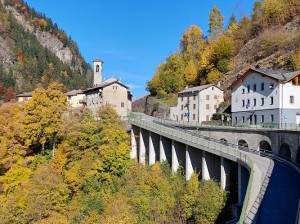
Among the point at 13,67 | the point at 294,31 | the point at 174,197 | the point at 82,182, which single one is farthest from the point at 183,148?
the point at 13,67

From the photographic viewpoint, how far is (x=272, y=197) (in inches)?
730

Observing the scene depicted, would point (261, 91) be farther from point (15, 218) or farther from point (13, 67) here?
point (13, 67)

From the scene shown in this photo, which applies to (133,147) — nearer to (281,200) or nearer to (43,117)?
(43,117)

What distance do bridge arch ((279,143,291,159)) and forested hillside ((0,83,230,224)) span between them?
7.70 metres

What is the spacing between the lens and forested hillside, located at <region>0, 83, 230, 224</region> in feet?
95.0

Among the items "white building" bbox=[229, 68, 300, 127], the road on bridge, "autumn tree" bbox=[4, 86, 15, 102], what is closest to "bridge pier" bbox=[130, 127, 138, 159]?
"white building" bbox=[229, 68, 300, 127]

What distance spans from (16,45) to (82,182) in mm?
144851

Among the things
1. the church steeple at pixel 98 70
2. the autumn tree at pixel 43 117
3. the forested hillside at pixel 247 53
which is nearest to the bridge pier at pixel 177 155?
the autumn tree at pixel 43 117

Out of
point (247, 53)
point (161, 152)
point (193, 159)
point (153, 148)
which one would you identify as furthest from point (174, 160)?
point (247, 53)

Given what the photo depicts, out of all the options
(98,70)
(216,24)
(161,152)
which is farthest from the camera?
(216,24)

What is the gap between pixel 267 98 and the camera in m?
43.4

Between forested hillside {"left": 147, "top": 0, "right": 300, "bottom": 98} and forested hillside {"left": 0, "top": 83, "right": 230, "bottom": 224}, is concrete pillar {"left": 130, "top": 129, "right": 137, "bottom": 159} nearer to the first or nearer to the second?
forested hillside {"left": 0, "top": 83, "right": 230, "bottom": 224}

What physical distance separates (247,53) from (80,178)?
50583 millimetres

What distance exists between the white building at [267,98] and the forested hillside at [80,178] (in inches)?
538
